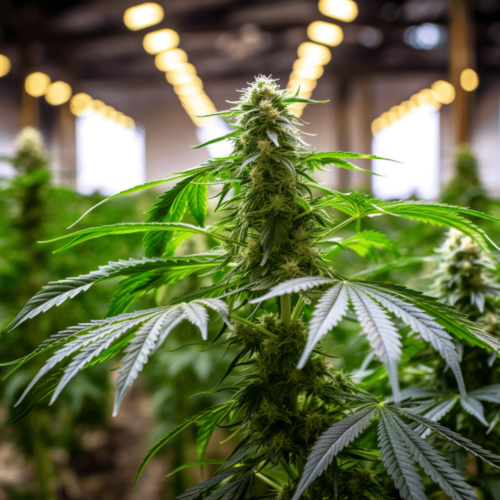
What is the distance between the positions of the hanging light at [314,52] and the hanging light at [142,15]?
55.5 inches

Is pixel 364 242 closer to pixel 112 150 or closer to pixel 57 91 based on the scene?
pixel 57 91

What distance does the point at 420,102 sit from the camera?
24.3 feet

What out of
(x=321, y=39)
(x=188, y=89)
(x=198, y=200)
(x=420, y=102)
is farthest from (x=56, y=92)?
(x=420, y=102)

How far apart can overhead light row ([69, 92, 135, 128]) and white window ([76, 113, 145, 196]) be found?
15.6 inches

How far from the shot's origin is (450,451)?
21.7 inches

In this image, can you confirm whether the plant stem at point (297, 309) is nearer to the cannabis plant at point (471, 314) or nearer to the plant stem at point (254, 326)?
the plant stem at point (254, 326)

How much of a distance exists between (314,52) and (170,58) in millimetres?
1419

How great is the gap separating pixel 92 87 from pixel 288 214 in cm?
922

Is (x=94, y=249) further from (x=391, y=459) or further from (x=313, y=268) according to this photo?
(x=391, y=459)

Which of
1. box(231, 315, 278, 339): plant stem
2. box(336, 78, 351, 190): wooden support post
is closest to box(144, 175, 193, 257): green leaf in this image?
box(231, 315, 278, 339): plant stem

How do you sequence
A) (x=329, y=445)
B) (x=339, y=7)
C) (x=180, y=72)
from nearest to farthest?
(x=329, y=445) < (x=339, y=7) < (x=180, y=72)

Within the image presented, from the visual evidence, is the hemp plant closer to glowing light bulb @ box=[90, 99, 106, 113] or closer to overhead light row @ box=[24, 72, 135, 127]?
overhead light row @ box=[24, 72, 135, 127]

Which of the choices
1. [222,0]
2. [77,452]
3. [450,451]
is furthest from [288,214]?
[222,0]

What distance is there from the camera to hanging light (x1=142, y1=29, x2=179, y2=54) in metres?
3.70
